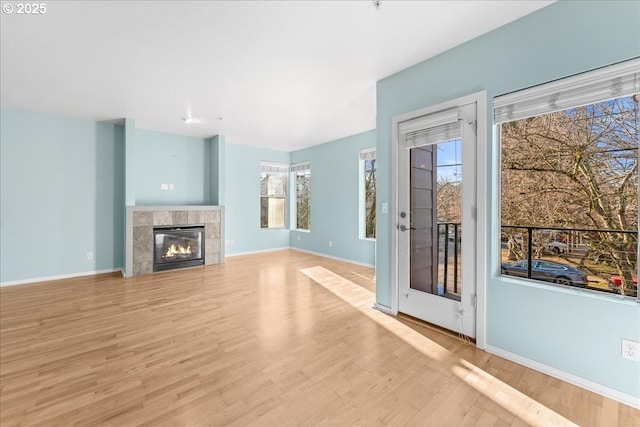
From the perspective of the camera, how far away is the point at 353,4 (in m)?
2.00

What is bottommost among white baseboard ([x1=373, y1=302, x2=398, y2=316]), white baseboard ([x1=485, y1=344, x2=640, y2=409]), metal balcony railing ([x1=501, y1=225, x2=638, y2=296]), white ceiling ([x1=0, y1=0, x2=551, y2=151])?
white baseboard ([x1=485, y1=344, x2=640, y2=409])

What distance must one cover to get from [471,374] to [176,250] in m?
5.13

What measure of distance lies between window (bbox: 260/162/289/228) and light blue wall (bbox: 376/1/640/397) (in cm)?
509

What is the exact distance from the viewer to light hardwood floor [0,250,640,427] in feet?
5.21

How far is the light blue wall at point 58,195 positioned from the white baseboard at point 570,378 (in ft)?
19.5

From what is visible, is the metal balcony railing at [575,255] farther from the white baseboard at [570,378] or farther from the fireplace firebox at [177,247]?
the fireplace firebox at [177,247]

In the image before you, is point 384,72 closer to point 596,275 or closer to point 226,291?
point 596,275

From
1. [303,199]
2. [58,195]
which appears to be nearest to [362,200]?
[303,199]

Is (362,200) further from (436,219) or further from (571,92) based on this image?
(571,92)

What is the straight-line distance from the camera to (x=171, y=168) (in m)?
5.63

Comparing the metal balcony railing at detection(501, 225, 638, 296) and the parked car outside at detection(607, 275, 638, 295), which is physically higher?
the metal balcony railing at detection(501, 225, 638, 296)

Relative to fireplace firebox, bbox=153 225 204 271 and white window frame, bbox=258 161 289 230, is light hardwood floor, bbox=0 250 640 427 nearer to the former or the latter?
fireplace firebox, bbox=153 225 204 271

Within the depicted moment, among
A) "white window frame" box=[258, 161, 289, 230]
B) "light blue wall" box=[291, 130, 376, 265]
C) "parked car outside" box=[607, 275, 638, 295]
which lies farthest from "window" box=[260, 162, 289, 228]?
"parked car outside" box=[607, 275, 638, 295]

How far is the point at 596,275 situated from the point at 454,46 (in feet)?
7.30
